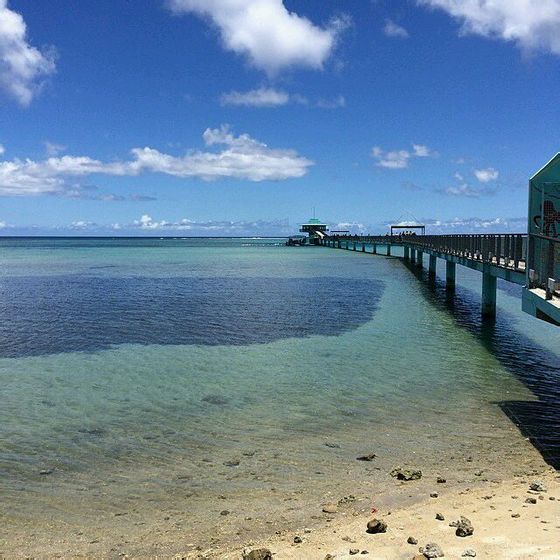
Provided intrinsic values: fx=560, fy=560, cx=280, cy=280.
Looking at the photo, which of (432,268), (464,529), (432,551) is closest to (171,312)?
(464,529)

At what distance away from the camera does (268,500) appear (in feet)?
24.0

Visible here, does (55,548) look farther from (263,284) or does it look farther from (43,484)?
(263,284)

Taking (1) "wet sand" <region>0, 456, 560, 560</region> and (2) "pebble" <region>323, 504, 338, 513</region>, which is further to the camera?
(2) "pebble" <region>323, 504, 338, 513</region>

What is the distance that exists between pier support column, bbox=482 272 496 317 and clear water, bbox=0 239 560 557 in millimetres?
1688

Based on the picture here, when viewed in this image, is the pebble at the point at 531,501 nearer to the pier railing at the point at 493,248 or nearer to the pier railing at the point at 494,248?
the pier railing at the point at 493,248

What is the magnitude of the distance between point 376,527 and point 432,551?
0.75 meters

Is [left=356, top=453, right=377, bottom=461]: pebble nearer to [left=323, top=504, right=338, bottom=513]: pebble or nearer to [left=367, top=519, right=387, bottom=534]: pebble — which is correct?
[left=323, top=504, right=338, bottom=513]: pebble

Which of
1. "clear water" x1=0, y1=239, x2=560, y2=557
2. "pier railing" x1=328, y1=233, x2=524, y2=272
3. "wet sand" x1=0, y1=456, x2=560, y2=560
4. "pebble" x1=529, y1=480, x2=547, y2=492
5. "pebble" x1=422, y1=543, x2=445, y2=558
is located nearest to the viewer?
"pebble" x1=422, y1=543, x2=445, y2=558

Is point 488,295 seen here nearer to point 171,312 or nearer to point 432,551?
point 171,312

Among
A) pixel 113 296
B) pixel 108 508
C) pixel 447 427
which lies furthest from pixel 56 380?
pixel 113 296

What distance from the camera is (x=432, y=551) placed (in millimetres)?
5578

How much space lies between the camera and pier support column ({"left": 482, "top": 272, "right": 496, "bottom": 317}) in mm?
24453

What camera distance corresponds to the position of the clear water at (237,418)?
7.07 meters

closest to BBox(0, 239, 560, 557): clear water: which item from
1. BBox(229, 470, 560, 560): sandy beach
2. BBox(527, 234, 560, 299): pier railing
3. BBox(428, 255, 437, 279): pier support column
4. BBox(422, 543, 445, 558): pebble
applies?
BBox(229, 470, 560, 560): sandy beach
